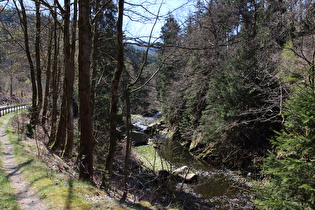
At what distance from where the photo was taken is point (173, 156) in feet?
52.1

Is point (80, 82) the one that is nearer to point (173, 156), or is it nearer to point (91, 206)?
point (91, 206)

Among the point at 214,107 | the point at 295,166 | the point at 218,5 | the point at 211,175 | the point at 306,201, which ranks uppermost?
the point at 218,5

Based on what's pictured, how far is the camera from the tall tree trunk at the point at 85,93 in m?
5.98

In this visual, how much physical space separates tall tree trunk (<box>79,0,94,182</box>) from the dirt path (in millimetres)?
1464

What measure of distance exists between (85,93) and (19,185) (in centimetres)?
274

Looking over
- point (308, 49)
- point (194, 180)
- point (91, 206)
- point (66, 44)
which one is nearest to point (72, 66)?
point (66, 44)

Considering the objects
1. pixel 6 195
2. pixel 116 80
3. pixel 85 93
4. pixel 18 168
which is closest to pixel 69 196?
pixel 6 195

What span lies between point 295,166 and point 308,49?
9409 millimetres

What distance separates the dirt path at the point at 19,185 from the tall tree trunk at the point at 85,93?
146 cm

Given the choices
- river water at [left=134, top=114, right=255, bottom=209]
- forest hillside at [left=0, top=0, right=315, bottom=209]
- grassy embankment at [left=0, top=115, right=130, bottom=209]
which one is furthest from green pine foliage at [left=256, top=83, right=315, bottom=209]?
grassy embankment at [left=0, top=115, right=130, bottom=209]

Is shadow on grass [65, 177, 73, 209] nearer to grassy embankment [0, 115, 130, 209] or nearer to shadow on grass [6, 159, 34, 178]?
grassy embankment [0, 115, 130, 209]

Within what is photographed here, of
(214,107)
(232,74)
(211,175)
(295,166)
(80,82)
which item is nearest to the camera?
(295,166)

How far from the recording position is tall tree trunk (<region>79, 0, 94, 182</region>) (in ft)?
19.6

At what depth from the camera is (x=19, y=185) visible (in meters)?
5.34
